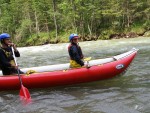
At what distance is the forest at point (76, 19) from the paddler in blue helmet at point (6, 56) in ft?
69.0

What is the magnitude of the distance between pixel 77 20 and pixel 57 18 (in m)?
Result: 3.11

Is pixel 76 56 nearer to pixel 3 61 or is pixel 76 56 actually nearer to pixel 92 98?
pixel 92 98

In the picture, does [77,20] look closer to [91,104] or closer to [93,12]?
[93,12]

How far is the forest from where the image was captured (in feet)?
96.2

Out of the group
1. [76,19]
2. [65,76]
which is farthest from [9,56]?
[76,19]

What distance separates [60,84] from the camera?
23.4 ft

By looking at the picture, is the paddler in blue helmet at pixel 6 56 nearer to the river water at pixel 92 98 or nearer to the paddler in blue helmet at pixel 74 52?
the river water at pixel 92 98

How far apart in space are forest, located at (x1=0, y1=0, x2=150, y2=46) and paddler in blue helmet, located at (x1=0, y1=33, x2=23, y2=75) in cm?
2102

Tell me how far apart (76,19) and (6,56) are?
25812 millimetres

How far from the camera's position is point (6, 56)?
711 centimetres

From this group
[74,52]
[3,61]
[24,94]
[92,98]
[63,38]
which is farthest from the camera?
[63,38]

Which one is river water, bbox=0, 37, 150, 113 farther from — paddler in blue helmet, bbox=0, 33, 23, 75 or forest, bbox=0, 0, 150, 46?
forest, bbox=0, 0, 150, 46

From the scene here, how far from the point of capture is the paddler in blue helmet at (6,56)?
22.7 ft

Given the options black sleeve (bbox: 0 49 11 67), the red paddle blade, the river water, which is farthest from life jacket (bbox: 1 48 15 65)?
the red paddle blade
